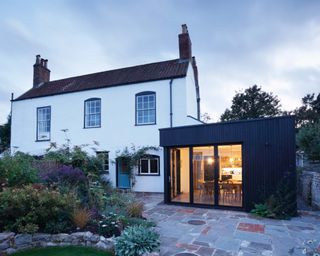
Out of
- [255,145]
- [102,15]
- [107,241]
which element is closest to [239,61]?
[255,145]

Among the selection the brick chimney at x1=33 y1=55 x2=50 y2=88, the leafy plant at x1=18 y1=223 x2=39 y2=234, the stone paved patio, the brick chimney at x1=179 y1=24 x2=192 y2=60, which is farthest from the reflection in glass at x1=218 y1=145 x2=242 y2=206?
the brick chimney at x1=33 y1=55 x2=50 y2=88

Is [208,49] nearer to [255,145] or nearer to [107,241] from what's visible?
[255,145]

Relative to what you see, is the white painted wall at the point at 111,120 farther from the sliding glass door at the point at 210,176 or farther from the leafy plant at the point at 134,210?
the leafy plant at the point at 134,210

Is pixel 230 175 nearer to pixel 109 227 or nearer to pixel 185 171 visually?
pixel 185 171

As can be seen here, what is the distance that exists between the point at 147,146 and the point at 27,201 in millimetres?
8953

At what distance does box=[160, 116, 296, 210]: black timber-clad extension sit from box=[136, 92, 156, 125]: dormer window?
5372 mm

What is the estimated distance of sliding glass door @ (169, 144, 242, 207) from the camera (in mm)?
9164

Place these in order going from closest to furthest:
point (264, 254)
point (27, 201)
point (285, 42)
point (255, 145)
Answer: point (264, 254), point (27, 201), point (255, 145), point (285, 42)

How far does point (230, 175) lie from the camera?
365 inches

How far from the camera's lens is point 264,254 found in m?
4.96

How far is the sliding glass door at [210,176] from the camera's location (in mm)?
9164

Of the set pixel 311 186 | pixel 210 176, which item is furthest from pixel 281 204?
pixel 311 186

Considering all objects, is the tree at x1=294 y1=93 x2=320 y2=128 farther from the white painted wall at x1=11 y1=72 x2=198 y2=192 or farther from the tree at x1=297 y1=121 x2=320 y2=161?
the white painted wall at x1=11 y1=72 x2=198 y2=192

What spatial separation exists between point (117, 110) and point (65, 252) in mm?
10857
